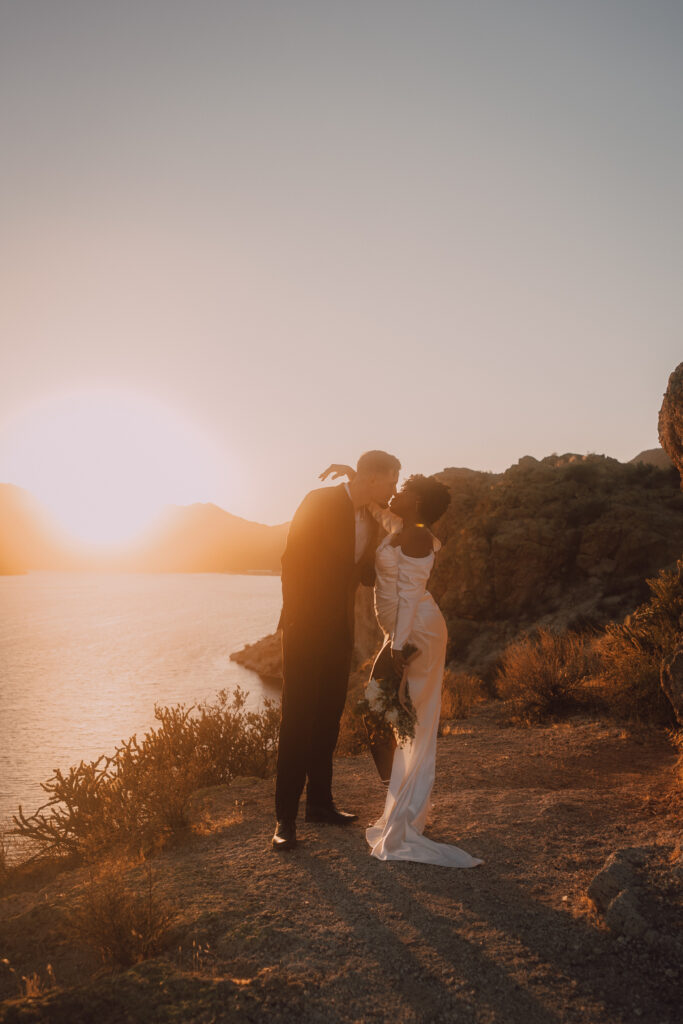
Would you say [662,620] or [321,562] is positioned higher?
[321,562]

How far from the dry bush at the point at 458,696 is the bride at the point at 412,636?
16.4 ft

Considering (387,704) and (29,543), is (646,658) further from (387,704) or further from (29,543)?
(29,543)

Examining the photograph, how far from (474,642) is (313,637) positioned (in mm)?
12767

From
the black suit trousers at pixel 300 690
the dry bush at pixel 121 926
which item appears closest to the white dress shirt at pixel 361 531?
the black suit trousers at pixel 300 690

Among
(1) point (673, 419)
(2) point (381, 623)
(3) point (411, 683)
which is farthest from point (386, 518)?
(1) point (673, 419)

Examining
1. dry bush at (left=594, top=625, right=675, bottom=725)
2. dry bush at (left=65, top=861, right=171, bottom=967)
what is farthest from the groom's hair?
dry bush at (left=594, top=625, right=675, bottom=725)

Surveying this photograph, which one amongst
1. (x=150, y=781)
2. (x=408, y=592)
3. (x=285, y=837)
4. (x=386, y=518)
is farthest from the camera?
(x=150, y=781)

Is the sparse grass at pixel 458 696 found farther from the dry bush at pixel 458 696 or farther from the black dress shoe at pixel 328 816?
the black dress shoe at pixel 328 816

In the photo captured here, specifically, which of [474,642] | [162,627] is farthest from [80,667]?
[474,642]

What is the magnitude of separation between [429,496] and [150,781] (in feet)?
11.5

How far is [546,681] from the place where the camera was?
8609 mm

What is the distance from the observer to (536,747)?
23.0 ft

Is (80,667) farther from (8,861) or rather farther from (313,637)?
(313,637)

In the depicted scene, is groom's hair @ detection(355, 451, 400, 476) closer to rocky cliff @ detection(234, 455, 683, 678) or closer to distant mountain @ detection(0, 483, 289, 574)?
rocky cliff @ detection(234, 455, 683, 678)
